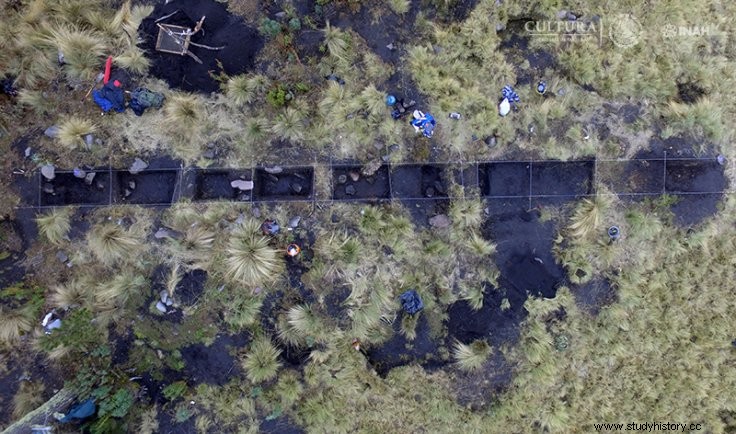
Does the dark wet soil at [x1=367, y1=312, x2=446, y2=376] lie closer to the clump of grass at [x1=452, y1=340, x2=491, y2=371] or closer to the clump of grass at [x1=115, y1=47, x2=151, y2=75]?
the clump of grass at [x1=452, y1=340, x2=491, y2=371]

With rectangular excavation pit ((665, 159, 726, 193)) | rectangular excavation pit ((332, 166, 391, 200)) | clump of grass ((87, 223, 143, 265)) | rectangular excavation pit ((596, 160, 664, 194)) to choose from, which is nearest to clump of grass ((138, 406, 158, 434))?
clump of grass ((87, 223, 143, 265))

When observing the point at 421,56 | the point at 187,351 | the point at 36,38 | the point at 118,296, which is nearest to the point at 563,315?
the point at 421,56

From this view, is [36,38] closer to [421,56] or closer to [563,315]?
[421,56]

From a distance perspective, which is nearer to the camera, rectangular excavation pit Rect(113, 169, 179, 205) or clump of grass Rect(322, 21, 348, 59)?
clump of grass Rect(322, 21, 348, 59)

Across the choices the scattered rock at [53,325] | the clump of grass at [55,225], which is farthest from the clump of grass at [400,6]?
the scattered rock at [53,325]

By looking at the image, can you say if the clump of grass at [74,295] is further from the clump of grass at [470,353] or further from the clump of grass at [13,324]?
the clump of grass at [470,353]

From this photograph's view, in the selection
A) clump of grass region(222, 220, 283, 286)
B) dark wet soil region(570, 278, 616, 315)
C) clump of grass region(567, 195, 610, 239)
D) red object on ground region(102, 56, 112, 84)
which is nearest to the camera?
clump of grass region(222, 220, 283, 286)
